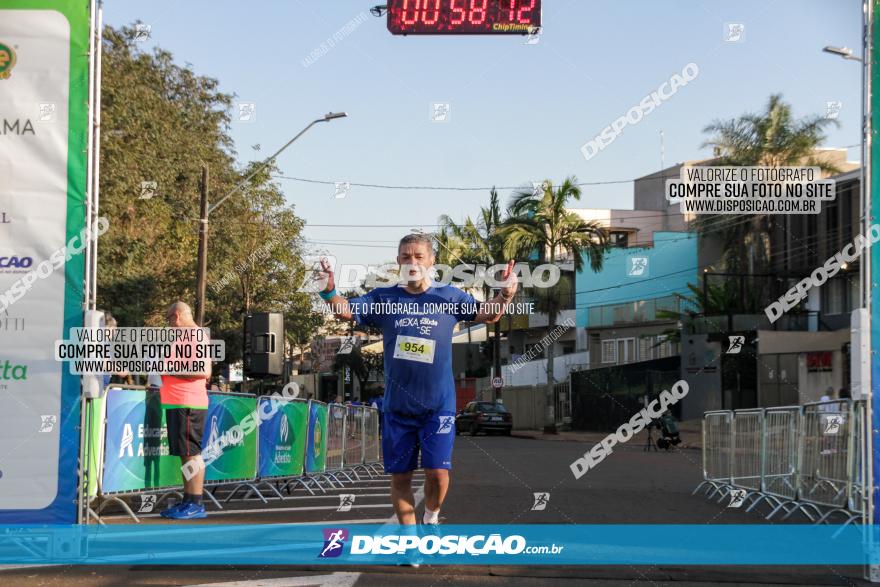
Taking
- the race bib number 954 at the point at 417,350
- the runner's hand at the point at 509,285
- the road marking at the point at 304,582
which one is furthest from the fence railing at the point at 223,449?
the runner's hand at the point at 509,285

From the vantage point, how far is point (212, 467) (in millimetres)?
11008

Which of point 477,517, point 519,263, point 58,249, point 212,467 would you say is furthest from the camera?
point 519,263

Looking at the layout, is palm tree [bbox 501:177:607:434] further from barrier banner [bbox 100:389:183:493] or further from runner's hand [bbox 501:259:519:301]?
runner's hand [bbox 501:259:519:301]

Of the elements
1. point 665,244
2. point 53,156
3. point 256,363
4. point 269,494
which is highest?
point 665,244

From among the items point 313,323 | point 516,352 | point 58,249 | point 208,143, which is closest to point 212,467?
point 58,249

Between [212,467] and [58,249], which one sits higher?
[58,249]

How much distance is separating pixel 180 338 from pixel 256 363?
565 cm

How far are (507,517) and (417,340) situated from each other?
10.2ft

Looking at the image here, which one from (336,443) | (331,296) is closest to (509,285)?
(331,296)

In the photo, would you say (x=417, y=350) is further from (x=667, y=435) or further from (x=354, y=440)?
(x=667, y=435)

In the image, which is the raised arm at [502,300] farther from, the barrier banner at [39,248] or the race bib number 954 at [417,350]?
the barrier banner at [39,248]

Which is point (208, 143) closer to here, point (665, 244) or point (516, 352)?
point (665, 244)

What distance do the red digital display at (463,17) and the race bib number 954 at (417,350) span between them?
4680 millimetres

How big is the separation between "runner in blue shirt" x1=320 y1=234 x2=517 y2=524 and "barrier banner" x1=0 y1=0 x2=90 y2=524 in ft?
5.36
